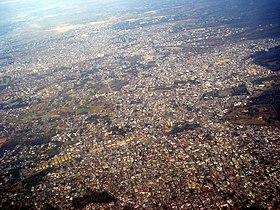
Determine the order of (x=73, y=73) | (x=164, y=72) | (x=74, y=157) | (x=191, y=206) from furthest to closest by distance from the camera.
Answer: (x=73, y=73) → (x=164, y=72) → (x=74, y=157) → (x=191, y=206)

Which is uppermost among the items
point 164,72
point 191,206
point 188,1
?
point 188,1

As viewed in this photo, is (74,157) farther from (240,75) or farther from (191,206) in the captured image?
(240,75)

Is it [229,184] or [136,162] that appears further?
[136,162]

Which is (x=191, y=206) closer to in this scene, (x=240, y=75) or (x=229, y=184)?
(x=229, y=184)

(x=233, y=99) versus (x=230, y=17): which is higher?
(x=230, y=17)

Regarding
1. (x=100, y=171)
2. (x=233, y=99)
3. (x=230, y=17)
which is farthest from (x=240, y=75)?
(x=230, y=17)

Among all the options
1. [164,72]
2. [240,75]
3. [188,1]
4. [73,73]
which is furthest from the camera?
[188,1]
